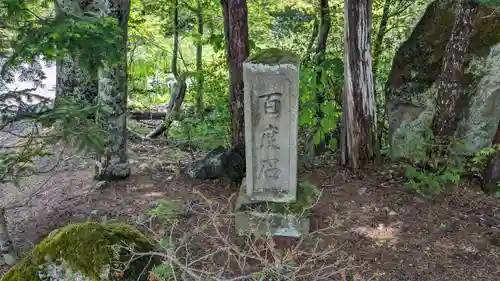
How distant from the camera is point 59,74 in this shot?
263 inches

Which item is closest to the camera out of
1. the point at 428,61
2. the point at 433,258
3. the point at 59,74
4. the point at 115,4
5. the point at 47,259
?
the point at 47,259

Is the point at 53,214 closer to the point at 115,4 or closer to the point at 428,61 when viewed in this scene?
the point at 115,4

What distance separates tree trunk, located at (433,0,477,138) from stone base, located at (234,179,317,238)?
6.72ft

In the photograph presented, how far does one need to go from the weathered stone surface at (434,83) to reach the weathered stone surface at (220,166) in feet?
7.11

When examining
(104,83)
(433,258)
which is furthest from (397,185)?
(104,83)

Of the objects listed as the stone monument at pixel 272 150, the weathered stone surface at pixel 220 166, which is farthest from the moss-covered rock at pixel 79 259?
the weathered stone surface at pixel 220 166

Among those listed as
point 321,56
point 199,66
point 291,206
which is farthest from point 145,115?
point 291,206

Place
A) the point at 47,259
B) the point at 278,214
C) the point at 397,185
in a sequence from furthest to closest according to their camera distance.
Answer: the point at 397,185
the point at 278,214
the point at 47,259

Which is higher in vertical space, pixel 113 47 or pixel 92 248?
pixel 113 47

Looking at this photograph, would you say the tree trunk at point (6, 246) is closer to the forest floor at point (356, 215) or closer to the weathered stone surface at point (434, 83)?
the forest floor at point (356, 215)

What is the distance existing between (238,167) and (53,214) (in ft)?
7.17

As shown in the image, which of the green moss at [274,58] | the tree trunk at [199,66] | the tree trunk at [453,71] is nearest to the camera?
the green moss at [274,58]

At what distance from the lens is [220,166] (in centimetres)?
568

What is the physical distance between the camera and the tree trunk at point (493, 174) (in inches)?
196
